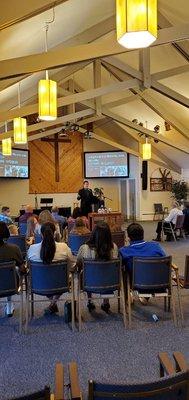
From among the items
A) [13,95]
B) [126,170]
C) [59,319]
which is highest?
[13,95]

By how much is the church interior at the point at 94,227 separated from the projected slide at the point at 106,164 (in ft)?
4.12

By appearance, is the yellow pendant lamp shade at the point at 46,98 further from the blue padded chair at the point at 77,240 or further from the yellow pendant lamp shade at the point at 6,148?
the yellow pendant lamp shade at the point at 6,148

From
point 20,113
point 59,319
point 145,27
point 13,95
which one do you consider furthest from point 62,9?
point 59,319

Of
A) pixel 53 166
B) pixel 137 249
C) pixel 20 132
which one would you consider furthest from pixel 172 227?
pixel 53 166

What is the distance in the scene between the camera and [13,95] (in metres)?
8.95

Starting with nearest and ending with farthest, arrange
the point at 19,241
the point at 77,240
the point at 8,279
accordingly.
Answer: the point at 8,279 < the point at 19,241 < the point at 77,240

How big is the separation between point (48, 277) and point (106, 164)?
12099 millimetres

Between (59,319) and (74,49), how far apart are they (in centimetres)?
310

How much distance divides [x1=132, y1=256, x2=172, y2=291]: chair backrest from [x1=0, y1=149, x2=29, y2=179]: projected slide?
1055 centimetres

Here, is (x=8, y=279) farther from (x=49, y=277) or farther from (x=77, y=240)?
(x=77, y=240)

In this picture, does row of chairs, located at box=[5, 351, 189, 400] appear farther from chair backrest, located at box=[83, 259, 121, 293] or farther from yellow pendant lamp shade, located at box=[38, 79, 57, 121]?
yellow pendant lamp shade, located at box=[38, 79, 57, 121]

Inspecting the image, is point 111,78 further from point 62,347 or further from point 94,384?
point 94,384

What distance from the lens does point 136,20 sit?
7.82 ft

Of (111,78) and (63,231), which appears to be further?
(111,78)
